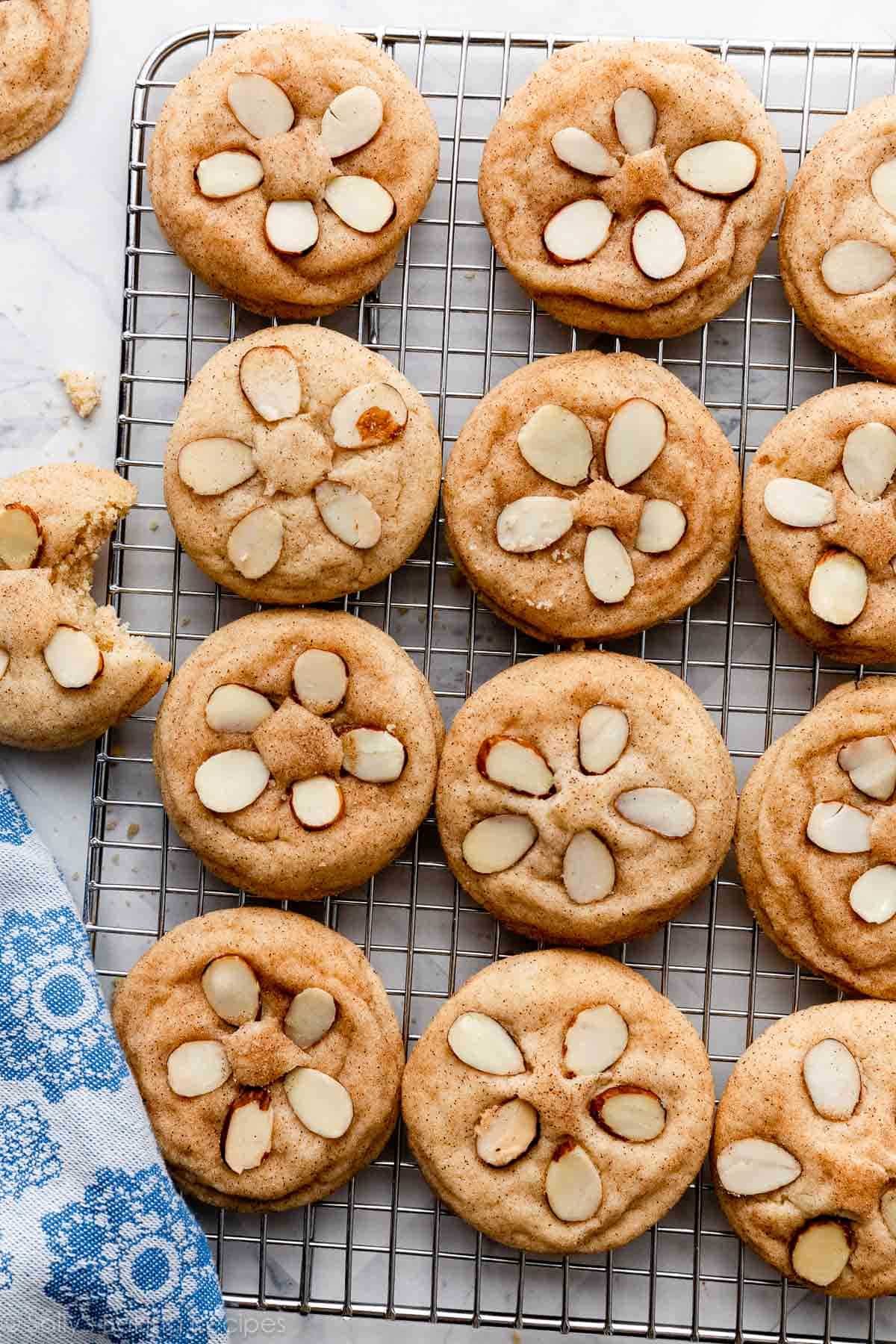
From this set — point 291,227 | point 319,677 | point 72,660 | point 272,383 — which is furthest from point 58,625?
point 291,227

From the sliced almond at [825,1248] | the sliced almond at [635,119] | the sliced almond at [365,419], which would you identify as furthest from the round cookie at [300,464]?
the sliced almond at [825,1248]

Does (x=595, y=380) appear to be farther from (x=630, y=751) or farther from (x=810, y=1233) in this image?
(x=810, y=1233)

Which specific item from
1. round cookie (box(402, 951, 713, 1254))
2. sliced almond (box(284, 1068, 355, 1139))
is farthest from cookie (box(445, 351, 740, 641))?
sliced almond (box(284, 1068, 355, 1139))

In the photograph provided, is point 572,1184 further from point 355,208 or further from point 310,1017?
point 355,208

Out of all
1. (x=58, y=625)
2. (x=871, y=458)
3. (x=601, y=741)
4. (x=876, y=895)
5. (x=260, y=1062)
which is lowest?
(x=260, y=1062)

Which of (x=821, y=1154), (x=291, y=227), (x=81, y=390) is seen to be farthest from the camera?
(x=81, y=390)

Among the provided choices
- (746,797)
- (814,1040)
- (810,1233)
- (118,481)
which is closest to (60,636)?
(118,481)

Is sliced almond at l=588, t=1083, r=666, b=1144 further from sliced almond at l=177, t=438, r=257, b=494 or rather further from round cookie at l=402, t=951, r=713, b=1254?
sliced almond at l=177, t=438, r=257, b=494

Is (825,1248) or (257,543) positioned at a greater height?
(257,543)
